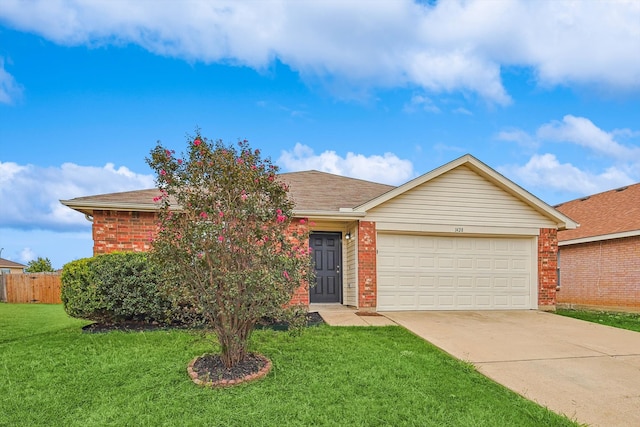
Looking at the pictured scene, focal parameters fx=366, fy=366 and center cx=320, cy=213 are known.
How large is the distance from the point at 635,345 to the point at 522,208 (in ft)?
14.9

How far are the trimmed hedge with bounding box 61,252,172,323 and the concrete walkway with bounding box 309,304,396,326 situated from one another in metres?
3.34

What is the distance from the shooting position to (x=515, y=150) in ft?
50.2

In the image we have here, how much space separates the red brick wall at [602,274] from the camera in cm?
1299

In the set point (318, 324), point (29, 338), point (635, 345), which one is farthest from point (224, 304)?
point (635, 345)

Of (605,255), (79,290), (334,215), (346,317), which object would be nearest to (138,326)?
(79,290)

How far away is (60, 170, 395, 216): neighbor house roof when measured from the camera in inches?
332

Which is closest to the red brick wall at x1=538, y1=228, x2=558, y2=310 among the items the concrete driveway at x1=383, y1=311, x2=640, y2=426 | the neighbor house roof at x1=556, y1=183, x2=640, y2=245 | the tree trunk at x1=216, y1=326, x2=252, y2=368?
the concrete driveway at x1=383, y1=311, x2=640, y2=426

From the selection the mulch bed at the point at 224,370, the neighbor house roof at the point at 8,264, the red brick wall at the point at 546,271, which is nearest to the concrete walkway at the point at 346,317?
the mulch bed at the point at 224,370

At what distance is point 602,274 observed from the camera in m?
14.1

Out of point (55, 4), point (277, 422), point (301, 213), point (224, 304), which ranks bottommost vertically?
point (277, 422)

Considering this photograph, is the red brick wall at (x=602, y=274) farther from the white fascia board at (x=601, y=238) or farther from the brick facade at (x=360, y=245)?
the brick facade at (x=360, y=245)

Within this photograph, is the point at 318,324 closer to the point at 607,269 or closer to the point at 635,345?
the point at 635,345

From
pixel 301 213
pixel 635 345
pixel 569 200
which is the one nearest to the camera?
pixel 635 345

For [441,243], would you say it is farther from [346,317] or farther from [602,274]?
[602,274]
